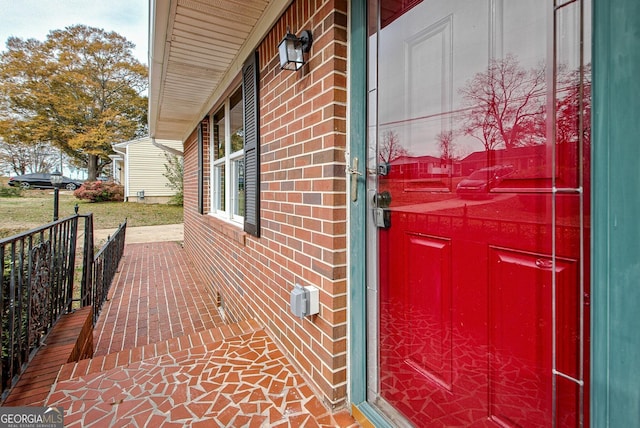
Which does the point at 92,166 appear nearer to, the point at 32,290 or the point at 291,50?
the point at 32,290

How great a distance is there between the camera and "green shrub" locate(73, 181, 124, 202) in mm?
18391

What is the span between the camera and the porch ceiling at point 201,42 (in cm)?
224

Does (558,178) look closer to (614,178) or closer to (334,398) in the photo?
(614,178)

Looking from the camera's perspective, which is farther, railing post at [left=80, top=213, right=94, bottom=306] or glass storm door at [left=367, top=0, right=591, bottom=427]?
railing post at [left=80, top=213, right=94, bottom=306]

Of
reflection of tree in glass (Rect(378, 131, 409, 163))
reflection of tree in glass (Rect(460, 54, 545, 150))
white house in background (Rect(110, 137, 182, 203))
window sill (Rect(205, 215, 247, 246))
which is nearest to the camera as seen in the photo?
reflection of tree in glass (Rect(460, 54, 545, 150))

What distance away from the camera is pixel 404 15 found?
1362 mm

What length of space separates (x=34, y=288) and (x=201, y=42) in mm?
2300

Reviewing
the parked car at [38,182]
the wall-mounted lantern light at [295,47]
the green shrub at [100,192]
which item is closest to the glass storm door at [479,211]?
the wall-mounted lantern light at [295,47]

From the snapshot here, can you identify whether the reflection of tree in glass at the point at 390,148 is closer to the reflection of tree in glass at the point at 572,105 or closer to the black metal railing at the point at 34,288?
the reflection of tree in glass at the point at 572,105

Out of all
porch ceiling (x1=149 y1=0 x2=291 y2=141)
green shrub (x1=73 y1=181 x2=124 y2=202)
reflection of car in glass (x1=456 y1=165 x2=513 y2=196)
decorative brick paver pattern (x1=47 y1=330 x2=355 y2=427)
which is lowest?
A: decorative brick paver pattern (x1=47 y1=330 x2=355 y2=427)

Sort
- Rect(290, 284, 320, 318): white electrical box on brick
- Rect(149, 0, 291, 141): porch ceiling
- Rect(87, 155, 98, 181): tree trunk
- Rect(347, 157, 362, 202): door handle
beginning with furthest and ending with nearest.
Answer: Rect(87, 155, 98, 181): tree trunk, Rect(149, 0, 291, 141): porch ceiling, Rect(290, 284, 320, 318): white electrical box on brick, Rect(347, 157, 362, 202): door handle

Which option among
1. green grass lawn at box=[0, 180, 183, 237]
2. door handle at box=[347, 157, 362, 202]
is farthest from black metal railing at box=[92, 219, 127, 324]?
green grass lawn at box=[0, 180, 183, 237]

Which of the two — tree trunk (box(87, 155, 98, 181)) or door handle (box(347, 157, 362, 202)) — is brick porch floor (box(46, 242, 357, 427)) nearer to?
door handle (box(347, 157, 362, 202))

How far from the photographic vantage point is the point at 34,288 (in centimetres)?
227
